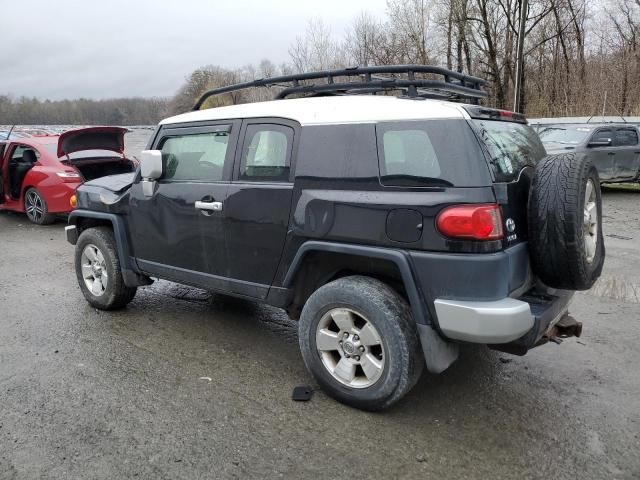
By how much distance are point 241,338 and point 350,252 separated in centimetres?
170

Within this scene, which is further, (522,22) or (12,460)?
(522,22)

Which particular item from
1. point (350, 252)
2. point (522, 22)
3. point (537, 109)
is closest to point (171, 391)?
point (350, 252)

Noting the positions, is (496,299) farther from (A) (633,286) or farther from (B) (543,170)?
(A) (633,286)

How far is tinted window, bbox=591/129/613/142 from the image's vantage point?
1302 cm

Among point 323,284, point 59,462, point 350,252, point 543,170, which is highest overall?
point 543,170

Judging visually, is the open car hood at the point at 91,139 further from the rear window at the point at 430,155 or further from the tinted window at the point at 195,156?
the rear window at the point at 430,155

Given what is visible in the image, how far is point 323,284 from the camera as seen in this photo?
137 inches

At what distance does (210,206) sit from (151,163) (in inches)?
28.9

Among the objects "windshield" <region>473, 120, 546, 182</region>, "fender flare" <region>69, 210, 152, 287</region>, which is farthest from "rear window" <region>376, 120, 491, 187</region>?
"fender flare" <region>69, 210, 152, 287</region>

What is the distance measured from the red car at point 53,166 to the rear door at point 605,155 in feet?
35.6

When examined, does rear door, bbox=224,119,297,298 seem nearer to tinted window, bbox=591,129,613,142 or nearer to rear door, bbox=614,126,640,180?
tinted window, bbox=591,129,613,142

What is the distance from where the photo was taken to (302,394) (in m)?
3.35

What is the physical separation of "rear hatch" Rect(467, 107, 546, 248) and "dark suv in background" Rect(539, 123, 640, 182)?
34.4 feet

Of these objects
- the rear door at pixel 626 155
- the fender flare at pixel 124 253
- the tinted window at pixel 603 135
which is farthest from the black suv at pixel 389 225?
the rear door at pixel 626 155
